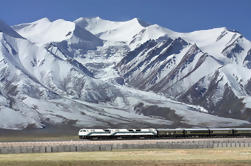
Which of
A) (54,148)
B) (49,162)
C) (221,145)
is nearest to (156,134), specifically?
(221,145)

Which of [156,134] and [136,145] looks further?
[156,134]

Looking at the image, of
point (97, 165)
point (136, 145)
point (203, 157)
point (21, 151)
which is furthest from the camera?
point (136, 145)

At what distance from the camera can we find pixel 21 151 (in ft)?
394

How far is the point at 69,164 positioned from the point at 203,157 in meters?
26.4

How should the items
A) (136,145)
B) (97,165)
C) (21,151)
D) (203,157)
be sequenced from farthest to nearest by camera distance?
(136,145)
(21,151)
(203,157)
(97,165)

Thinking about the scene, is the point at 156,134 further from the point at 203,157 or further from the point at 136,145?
the point at 203,157

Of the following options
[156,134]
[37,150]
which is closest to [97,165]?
[37,150]

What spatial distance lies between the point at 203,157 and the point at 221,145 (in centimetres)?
3576

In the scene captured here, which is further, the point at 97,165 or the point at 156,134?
the point at 156,134

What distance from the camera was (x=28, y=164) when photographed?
8975 cm

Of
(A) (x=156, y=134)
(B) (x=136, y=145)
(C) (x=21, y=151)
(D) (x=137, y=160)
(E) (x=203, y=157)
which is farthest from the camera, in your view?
(A) (x=156, y=134)

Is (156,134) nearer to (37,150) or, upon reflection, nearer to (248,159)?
(37,150)

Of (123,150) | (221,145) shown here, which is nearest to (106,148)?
(123,150)

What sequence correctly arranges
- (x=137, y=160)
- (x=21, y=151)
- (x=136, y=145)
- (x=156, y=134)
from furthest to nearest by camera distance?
(x=156, y=134), (x=136, y=145), (x=21, y=151), (x=137, y=160)
